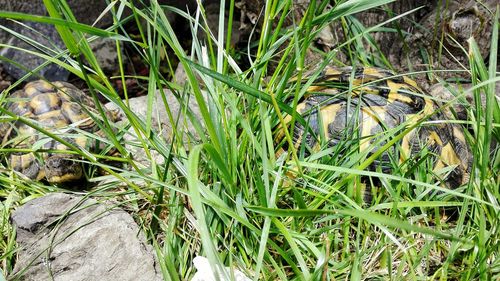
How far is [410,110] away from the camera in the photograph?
2.18m

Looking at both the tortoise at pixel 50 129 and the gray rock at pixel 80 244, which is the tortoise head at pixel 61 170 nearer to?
the tortoise at pixel 50 129

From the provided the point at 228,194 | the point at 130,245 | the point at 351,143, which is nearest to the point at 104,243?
the point at 130,245

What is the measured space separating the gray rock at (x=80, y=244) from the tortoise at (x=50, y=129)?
15.4 inches

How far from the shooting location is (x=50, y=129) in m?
2.26

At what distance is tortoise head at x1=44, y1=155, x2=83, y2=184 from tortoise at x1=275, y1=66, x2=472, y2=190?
0.92 meters

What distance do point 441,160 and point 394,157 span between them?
19 cm

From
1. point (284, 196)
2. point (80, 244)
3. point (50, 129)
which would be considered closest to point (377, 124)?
point (284, 196)

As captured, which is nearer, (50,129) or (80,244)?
(80,244)

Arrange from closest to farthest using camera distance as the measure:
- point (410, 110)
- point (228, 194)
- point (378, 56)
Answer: point (228, 194) → point (410, 110) → point (378, 56)

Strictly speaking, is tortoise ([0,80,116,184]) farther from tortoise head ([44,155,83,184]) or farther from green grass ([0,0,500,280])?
green grass ([0,0,500,280])

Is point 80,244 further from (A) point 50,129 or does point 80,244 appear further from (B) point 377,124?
(B) point 377,124

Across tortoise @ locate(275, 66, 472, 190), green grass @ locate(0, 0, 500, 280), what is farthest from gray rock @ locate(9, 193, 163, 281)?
tortoise @ locate(275, 66, 472, 190)

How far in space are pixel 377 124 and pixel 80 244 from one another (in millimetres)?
1069

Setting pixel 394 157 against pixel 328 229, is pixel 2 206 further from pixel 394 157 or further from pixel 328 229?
pixel 394 157
